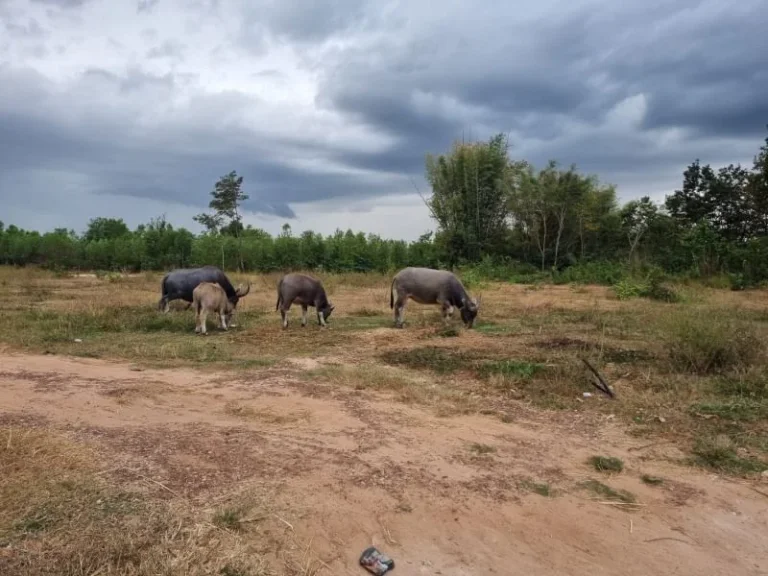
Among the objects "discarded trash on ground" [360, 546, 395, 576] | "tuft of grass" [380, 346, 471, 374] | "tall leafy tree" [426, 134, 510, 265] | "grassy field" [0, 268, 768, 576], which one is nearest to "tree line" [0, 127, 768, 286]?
"tall leafy tree" [426, 134, 510, 265]

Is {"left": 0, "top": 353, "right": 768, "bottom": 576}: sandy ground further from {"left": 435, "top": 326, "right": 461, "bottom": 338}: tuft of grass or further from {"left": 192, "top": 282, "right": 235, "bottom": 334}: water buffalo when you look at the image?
{"left": 192, "top": 282, "right": 235, "bottom": 334}: water buffalo

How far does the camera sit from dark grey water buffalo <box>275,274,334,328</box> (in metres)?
12.3

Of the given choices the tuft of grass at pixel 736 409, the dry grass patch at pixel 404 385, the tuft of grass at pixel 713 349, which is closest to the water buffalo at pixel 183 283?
the dry grass patch at pixel 404 385

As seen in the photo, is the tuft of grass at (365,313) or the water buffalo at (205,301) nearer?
the water buffalo at (205,301)

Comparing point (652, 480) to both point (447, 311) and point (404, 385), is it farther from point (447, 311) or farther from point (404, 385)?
point (447, 311)

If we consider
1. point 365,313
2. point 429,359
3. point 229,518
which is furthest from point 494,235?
point 229,518

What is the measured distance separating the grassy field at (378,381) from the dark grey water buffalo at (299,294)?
0.46 meters

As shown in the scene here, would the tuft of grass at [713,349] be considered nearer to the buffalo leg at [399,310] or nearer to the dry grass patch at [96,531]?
the buffalo leg at [399,310]

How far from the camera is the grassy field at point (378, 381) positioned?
3.54 m

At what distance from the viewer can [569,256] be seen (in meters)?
28.7

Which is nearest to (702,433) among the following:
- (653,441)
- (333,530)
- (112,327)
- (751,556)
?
(653,441)

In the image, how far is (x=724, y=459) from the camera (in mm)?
5074

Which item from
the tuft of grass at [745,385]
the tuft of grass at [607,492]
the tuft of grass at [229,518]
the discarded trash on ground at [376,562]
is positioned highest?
the tuft of grass at [745,385]

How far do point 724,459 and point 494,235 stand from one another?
26538 millimetres
